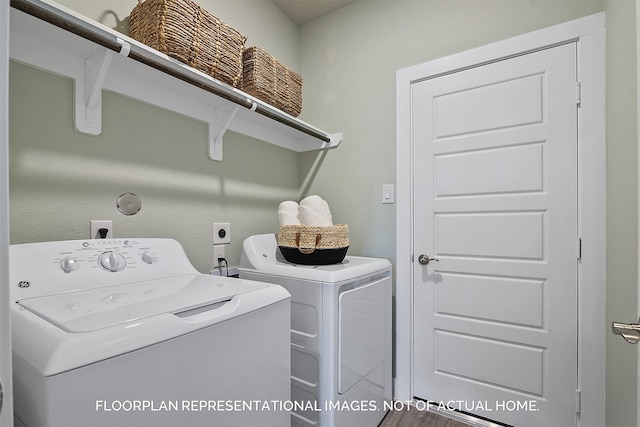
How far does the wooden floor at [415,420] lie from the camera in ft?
5.64

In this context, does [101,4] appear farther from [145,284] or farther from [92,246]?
[145,284]

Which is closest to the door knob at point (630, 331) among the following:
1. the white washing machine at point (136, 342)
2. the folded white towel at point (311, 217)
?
the white washing machine at point (136, 342)

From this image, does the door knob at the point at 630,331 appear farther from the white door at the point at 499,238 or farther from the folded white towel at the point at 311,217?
the folded white towel at the point at 311,217

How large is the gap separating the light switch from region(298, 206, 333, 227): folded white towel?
488mm

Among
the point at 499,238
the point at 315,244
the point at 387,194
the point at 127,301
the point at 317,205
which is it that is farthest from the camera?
the point at 387,194

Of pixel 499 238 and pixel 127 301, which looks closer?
pixel 127 301

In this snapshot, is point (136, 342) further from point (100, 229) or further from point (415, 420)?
point (415, 420)

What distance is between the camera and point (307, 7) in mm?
2207

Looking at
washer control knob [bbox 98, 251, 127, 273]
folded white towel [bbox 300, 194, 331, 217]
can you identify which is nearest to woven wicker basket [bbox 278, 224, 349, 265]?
folded white towel [bbox 300, 194, 331, 217]

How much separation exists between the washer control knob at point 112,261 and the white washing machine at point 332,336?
631mm

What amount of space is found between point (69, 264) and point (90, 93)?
0.66 metres

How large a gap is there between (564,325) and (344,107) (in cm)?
178

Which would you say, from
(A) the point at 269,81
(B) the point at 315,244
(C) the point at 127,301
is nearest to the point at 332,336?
(B) the point at 315,244

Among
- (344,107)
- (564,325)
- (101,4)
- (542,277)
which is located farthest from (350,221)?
(101,4)
